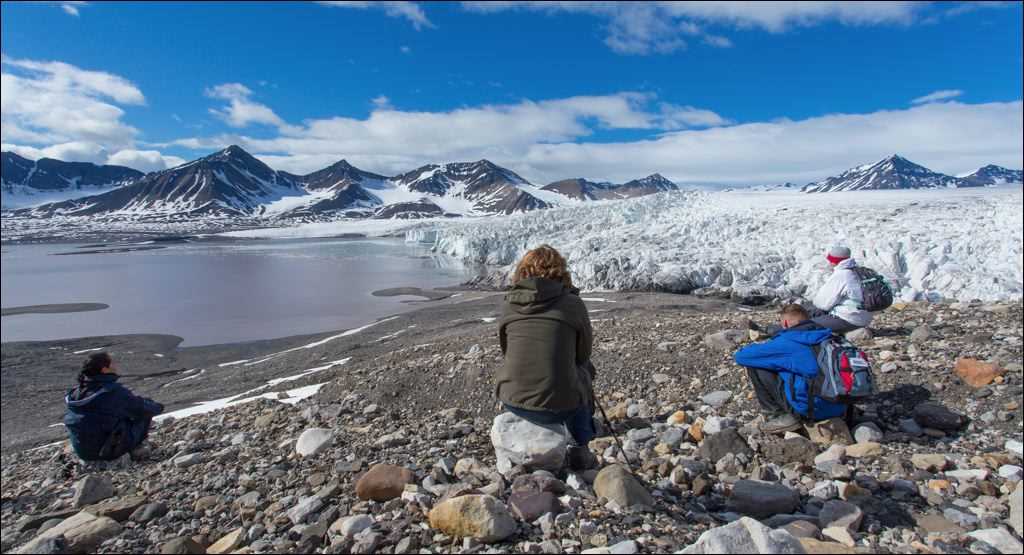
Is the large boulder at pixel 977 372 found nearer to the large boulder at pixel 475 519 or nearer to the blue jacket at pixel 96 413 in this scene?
the large boulder at pixel 475 519

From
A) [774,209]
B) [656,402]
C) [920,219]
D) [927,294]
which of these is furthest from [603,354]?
[774,209]

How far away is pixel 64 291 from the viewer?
2545 cm

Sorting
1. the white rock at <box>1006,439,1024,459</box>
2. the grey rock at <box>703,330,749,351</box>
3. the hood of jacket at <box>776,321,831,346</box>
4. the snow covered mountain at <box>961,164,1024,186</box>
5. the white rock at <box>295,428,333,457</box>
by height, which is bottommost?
the white rock at <box>295,428,333,457</box>

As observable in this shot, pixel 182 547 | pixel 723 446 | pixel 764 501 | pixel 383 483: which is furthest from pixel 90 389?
pixel 764 501

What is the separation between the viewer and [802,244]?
58.9 ft

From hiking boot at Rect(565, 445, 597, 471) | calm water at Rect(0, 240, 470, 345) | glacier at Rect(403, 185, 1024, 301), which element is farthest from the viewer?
calm water at Rect(0, 240, 470, 345)

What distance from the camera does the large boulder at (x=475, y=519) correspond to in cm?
247

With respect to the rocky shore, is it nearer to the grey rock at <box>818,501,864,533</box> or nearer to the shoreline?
the grey rock at <box>818,501,864,533</box>

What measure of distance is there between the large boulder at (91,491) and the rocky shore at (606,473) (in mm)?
11

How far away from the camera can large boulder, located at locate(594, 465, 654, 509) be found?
9.09 ft

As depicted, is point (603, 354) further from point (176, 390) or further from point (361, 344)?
point (176, 390)

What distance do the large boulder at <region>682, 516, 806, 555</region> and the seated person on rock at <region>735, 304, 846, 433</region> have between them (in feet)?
6.36

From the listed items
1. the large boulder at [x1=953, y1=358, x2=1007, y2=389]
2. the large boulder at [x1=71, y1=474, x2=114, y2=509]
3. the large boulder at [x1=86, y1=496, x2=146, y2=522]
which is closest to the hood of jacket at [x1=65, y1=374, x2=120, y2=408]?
the large boulder at [x1=71, y1=474, x2=114, y2=509]

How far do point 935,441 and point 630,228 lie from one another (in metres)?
21.4
